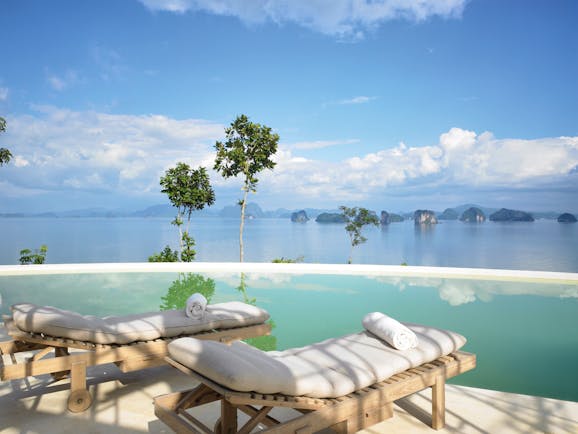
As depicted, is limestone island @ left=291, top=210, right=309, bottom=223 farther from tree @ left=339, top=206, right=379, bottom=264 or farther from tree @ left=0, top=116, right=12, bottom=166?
tree @ left=0, top=116, right=12, bottom=166

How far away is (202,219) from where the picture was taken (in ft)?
379

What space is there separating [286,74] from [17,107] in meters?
20.5

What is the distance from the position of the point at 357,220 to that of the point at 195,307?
17.7 meters

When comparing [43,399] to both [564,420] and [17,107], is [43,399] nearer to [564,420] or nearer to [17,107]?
[564,420]

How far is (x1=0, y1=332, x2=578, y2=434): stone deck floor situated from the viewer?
2.47 meters

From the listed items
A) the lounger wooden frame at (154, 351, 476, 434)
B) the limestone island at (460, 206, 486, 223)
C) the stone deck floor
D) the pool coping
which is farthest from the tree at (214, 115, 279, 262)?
the limestone island at (460, 206, 486, 223)

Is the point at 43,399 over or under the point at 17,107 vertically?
under

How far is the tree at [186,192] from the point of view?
13516 millimetres

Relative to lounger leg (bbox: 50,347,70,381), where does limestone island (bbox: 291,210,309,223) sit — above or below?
above

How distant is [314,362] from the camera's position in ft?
7.62

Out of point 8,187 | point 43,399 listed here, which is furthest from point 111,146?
point 43,399

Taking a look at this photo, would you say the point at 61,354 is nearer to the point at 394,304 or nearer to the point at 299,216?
the point at 394,304

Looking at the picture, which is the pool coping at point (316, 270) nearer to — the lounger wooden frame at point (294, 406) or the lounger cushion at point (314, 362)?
the lounger cushion at point (314, 362)

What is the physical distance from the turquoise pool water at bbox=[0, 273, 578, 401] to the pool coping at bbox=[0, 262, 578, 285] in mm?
453
